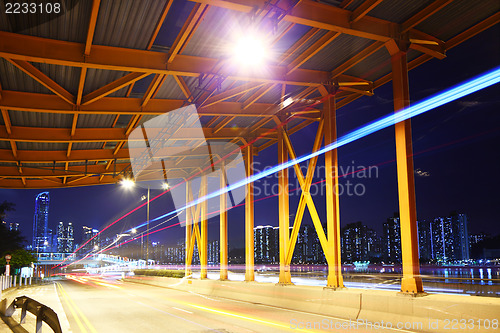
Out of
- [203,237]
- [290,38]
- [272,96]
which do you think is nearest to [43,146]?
[203,237]

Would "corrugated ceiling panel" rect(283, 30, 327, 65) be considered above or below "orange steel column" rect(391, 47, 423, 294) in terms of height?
above

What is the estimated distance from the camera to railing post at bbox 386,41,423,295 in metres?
11.3

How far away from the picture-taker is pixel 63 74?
14750 mm

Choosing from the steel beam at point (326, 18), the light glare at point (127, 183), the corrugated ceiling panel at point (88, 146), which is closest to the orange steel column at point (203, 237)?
the light glare at point (127, 183)

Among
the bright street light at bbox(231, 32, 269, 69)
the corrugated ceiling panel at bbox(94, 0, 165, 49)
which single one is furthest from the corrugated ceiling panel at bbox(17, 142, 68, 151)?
the bright street light at bbox(231, 32, 269, 69)

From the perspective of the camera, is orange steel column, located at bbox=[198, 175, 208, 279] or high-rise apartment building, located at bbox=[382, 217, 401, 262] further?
high-rise apartment building, located at bbox=[382, 217, 401, 262]

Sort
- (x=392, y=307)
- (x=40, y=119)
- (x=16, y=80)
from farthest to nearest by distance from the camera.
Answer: (x=40, y=119) < (x=16, y=80) < (x=392, y=307)

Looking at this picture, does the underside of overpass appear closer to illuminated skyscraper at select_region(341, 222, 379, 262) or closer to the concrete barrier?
the concrete barrier

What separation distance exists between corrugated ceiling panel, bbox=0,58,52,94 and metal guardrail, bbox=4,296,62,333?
722 cm

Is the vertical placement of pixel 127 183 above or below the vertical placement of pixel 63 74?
below

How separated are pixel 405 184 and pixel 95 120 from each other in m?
14.3

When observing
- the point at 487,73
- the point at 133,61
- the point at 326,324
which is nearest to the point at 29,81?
the point at 133,61

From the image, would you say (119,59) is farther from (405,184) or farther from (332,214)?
(405,184)

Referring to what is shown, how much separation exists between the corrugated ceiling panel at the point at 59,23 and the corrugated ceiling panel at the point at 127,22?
1.26 ft
